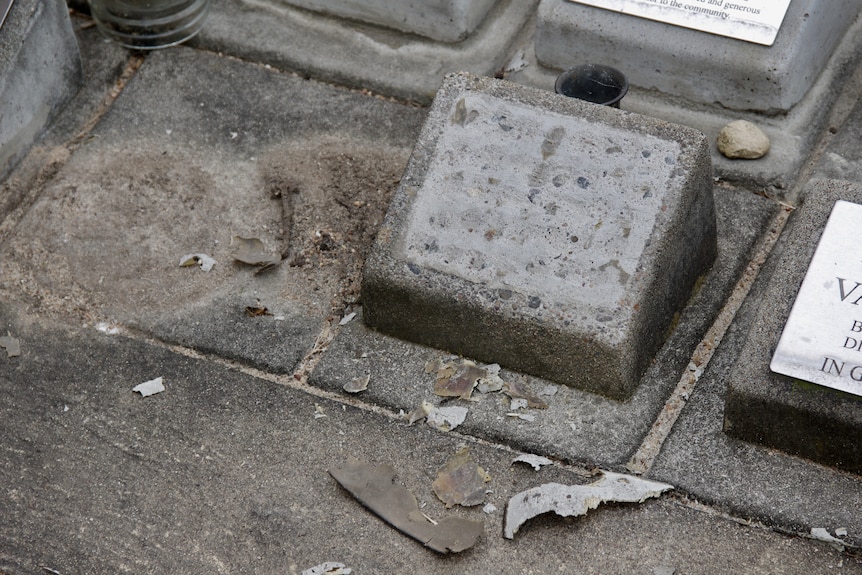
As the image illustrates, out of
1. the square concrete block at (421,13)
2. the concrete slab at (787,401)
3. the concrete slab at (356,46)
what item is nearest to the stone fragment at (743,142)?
the concrete slab at (787,401)

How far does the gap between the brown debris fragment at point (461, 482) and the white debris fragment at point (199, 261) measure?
695 millimetres

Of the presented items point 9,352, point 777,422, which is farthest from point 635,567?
point 9,352

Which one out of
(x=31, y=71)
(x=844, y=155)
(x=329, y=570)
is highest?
(x=31, y=71)

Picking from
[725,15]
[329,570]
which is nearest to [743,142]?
[725,15]

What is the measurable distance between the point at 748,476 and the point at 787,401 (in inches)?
5.9

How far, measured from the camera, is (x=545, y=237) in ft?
6.84

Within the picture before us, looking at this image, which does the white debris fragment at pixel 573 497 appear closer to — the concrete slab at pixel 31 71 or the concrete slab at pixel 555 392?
the concrete slab at pixel 555 392

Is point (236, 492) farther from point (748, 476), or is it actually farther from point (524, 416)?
point (748, 476)

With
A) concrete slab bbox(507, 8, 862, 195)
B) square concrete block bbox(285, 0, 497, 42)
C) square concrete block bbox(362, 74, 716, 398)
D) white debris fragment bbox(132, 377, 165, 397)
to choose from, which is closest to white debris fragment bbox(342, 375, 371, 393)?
square concrete block bbox(362, 74, 716, 398)

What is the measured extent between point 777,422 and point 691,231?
391mm

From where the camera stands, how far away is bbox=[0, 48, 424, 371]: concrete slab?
7.59 feet

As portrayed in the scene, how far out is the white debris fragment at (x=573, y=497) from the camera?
1943mm

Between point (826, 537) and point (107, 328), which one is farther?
point (107, 328)

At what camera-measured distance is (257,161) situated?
2600 millimetres
